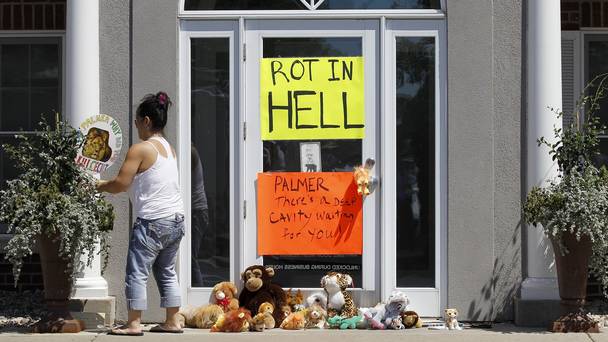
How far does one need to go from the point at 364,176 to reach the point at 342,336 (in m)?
1.34

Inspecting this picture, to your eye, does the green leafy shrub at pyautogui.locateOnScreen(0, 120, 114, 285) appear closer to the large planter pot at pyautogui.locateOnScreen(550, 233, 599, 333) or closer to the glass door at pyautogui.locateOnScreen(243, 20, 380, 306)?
the glass door at pyautogui.locateOnScreen(243, 20, 380, 306)

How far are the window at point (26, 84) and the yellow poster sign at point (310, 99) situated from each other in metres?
2.34

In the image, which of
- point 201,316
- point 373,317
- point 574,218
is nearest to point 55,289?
point 201,316

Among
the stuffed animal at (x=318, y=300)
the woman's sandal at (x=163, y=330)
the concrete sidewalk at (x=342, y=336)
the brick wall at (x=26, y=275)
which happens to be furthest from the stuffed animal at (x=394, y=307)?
the brick wall at (x=26, y=275)

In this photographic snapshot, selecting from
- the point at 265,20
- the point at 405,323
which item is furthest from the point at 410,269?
the point at 265,20

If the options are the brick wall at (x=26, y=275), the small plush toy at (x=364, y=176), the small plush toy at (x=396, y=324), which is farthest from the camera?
the brick wall at (x=26, y=275)

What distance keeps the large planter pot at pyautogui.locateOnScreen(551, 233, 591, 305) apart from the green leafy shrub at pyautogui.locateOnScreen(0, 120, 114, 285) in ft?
10.9

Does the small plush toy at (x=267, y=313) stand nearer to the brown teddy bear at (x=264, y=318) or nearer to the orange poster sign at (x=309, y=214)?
the brown teddy bear at (x=264, y=318)

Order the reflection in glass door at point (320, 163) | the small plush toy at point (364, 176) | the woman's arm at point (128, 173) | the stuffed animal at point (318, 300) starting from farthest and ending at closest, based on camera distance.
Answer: the reflection in glass door at point (320, 163) → the small plush toy at point (364, 176) → the stuffed animal at point (318, 300) → the woman's arm at point (128, 173)

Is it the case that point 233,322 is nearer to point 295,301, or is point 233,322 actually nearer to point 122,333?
point 295,301

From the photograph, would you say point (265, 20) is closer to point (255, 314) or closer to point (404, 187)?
point (404, 187)

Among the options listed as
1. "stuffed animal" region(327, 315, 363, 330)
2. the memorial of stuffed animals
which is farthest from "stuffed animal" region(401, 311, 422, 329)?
"stuffed animal" region(327, 315, 363, 330)

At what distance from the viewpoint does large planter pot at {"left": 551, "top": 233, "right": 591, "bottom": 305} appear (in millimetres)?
7648

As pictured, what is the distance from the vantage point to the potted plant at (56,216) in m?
7.45
